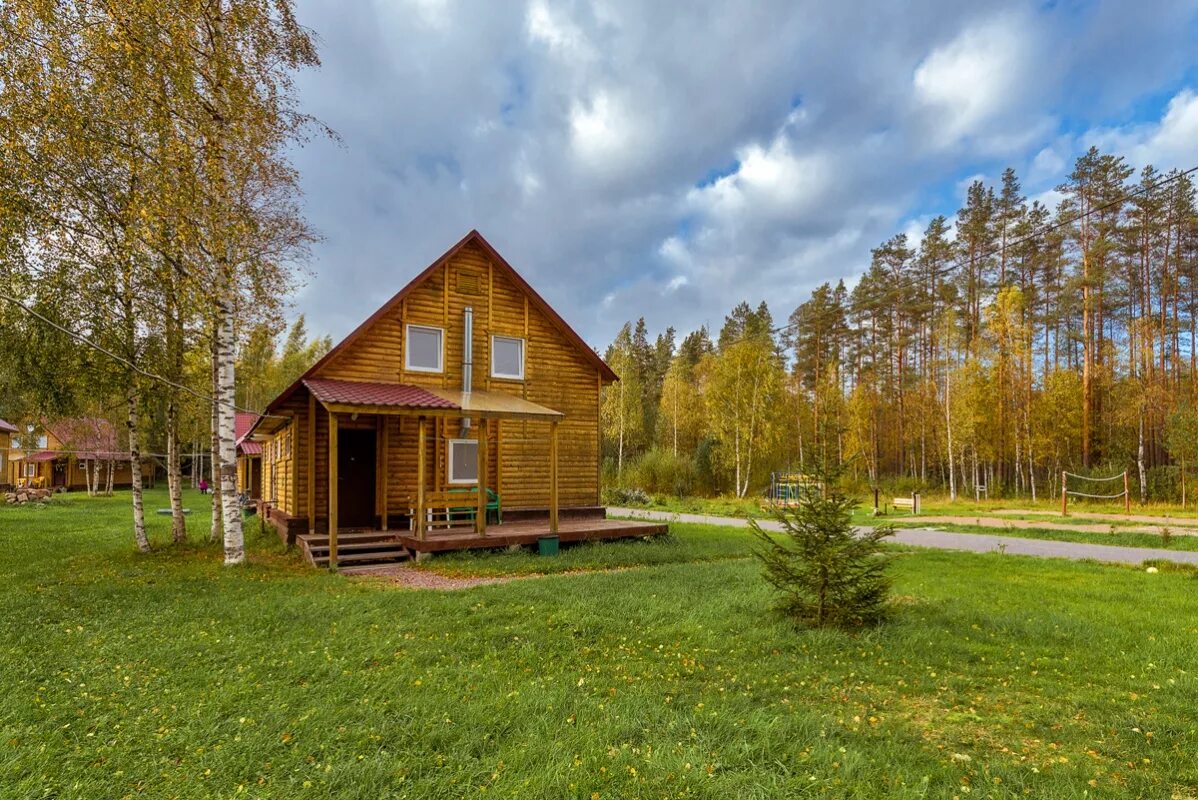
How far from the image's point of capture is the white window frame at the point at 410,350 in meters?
12.4

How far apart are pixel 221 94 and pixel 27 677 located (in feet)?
28.9

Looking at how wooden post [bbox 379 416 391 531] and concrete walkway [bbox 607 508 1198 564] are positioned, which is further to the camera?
wooden post [bbox 379 416 391 531]

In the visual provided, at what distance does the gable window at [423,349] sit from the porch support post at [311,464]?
200cm

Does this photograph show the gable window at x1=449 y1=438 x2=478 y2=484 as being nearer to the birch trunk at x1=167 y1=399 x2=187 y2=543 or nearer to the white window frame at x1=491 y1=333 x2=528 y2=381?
the white window frame at x1=491 y1=333 x2=528 y2=381

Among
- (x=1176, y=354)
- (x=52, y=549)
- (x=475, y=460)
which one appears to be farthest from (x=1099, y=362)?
(x=52, y=549)

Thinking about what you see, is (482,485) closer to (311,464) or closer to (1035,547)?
(311,464)

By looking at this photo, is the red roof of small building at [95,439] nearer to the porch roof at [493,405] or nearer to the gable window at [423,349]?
the gable window at [423,349]

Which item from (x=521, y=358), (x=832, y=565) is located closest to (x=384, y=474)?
(x=521, y=358)

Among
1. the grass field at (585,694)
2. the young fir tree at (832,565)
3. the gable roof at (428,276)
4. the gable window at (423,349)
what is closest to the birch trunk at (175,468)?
the gable roof at (428,276)

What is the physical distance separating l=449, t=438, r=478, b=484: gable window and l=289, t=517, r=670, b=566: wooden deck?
4.43 feet

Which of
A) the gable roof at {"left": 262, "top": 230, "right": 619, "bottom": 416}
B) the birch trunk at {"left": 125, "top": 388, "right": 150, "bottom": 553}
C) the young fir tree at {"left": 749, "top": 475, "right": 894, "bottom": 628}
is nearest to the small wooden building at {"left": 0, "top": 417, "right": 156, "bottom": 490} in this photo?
the birch trunk at {"left": 125, "top": 388, "right": 150, "bottom": 553}

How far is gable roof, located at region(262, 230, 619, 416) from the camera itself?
11.3 meters

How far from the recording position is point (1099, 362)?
86.3ft

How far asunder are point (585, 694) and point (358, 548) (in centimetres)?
781
